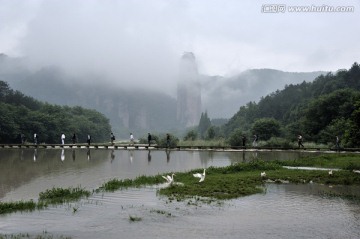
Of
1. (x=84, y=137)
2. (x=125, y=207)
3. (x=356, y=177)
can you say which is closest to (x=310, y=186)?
(x=356, y=177)

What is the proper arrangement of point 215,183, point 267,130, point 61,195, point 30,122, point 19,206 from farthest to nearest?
point 30,122
point 267,130
point 215,183
point 61,195
point 19,206

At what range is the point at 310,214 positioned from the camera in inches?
629

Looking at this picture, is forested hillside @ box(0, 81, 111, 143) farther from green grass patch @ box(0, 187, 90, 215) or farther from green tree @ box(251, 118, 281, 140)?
green grass patch @ box(0, 187, 90, 215)

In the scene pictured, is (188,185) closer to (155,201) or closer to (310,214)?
(155,201)

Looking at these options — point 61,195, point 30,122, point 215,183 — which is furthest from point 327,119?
point 61,195

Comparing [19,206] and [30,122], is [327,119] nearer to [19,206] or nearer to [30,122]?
[30,122]

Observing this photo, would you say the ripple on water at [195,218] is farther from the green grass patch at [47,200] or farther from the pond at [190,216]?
the green grass patch at [47,200]

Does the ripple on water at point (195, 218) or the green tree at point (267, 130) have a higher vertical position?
the green tree at point (267, 130)

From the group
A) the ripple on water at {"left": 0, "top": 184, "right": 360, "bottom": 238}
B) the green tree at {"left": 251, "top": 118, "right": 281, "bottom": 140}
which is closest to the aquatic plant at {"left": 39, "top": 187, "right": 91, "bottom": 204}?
the ripple on water at {"left": 0, "top": 184, "right": 360, "bottom": 238}

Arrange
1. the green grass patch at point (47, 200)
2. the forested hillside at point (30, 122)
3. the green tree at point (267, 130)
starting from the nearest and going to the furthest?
1. the green grass patch at point (47, 200)
2. the green tree at point (267, 130)
3. the forested hillside at point (30, 122)

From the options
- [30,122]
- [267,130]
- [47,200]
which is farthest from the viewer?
[30,122]

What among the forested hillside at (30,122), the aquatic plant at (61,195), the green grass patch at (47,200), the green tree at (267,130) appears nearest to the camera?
the green grass patch at (47,200)

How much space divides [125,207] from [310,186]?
10975 millimetres

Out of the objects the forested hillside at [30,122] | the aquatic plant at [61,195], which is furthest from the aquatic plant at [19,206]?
the forested hillside at [30,122]
